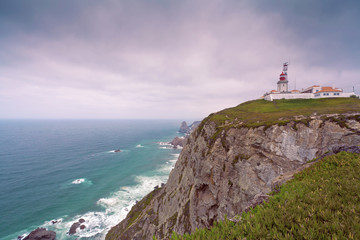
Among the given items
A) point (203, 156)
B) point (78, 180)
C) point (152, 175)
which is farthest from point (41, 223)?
point (203, 156)

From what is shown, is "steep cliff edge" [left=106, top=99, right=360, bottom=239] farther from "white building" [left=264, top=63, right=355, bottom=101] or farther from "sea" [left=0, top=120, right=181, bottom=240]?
"white building" [left=264, top=63, right=355, bottom=101]

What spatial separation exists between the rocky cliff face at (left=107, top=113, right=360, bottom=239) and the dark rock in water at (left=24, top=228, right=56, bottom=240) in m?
21.5

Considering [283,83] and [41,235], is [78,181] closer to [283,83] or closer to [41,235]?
[41,235]

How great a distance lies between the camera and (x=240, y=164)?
89.6ft

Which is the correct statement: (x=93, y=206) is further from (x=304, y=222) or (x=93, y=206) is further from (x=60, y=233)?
(x=304, y=222)

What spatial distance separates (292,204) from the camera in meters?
6.05

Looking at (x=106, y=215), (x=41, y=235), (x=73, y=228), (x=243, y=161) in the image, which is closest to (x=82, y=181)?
(x=106, y=215)

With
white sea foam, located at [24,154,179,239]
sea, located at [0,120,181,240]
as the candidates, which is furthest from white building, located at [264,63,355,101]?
white sea foam, located at [24,154,179,239]

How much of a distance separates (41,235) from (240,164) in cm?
5859

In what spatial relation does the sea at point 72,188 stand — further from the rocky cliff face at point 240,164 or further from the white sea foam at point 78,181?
the rocky cliff face at point 240,164

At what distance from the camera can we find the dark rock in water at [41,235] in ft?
132

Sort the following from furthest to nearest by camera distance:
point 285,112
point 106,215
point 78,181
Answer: point 78,181 < point 106,215 < point 285,112

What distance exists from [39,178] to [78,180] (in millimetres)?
20281

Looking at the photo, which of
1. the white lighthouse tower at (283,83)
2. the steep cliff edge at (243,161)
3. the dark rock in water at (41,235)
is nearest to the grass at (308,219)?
the steep cliff edge at (243,161)
